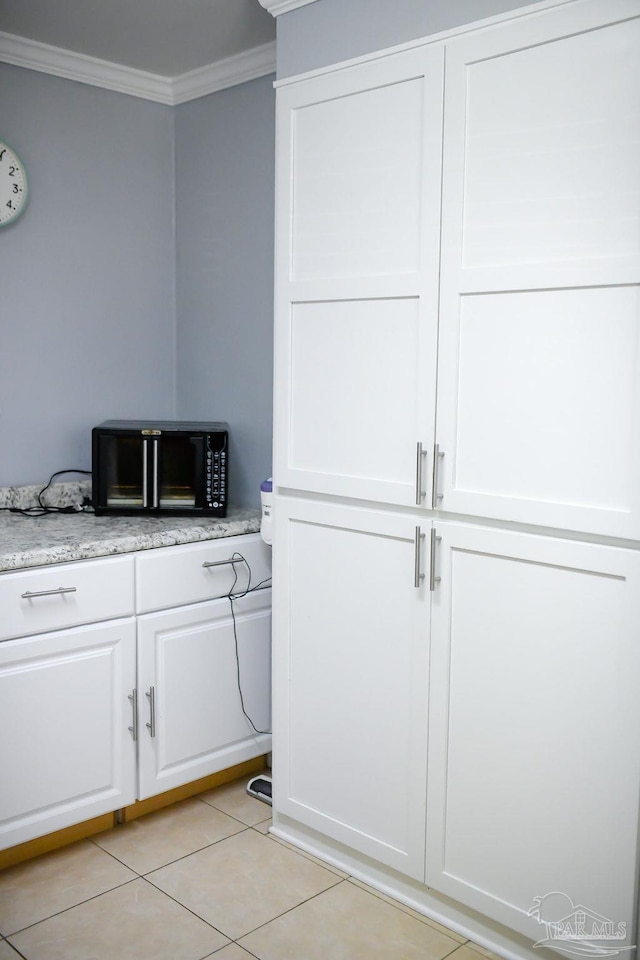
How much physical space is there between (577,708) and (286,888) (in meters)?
0.96

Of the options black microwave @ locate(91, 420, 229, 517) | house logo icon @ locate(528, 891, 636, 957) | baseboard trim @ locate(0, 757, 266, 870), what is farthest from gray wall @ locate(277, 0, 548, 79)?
baseboard trim @ locate(0, 757, 266, 870)

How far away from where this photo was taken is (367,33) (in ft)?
6.89

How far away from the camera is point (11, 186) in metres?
2.76

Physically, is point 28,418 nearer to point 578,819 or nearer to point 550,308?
point 550,308

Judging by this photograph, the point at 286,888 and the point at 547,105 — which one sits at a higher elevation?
the point at 547,105

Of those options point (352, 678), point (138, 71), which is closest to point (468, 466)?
point (352, 678)

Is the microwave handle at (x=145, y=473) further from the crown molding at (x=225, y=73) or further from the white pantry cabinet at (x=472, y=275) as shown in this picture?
the crown molding at (x=225, y=73)

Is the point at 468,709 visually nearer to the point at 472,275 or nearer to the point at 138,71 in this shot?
the point at 472,275

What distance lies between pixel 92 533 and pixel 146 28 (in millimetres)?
1497

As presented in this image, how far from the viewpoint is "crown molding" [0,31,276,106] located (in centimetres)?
274

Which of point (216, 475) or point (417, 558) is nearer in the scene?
point (417, 558)

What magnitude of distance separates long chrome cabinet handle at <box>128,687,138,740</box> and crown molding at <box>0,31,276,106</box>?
6.43ft

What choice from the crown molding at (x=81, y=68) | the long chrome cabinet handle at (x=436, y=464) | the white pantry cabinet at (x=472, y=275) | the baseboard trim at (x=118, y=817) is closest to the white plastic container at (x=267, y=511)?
the white pantry cabinet at (x=472, y=275)

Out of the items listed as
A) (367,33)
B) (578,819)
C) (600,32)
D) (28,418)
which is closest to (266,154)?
(367,33)
